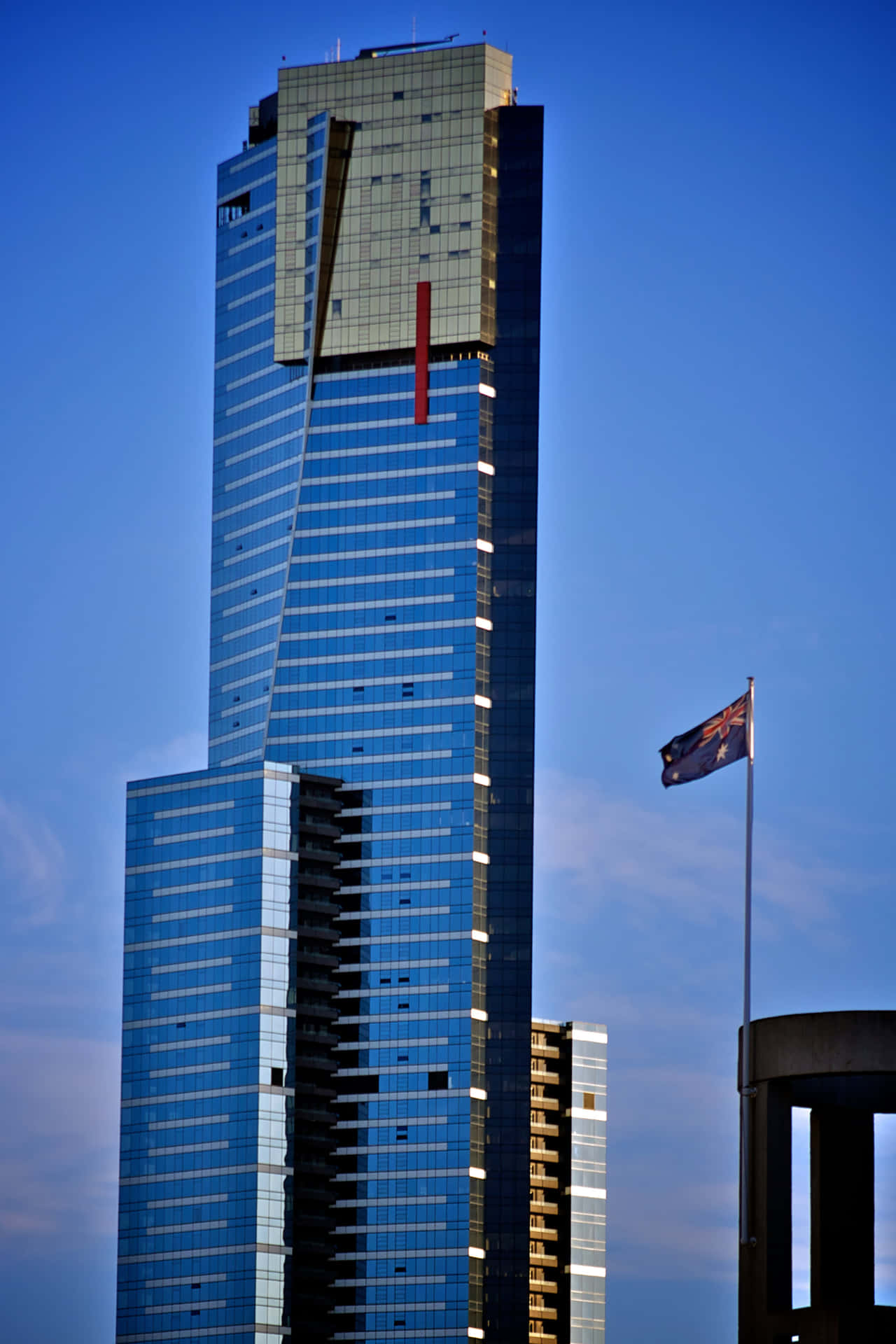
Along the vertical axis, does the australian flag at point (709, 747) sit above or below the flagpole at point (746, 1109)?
above

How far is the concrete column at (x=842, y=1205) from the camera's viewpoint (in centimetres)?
9375

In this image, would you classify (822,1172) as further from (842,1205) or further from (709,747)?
(709,747)

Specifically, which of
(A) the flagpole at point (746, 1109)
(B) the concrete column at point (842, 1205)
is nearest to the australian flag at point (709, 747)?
(A) the flagpole at point (746, 1109)

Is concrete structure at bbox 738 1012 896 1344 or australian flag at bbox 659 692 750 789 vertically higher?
australian flag at bbox 659 692 750 789

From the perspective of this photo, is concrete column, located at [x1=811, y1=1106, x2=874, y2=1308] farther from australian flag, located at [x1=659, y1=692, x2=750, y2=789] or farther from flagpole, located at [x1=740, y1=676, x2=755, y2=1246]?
australian flag, located at [x1=659, y1=692, x2=750, y2=789]

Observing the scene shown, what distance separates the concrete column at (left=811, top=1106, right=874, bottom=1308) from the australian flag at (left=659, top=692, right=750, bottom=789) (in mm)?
13835

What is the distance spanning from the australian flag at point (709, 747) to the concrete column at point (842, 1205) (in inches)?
545

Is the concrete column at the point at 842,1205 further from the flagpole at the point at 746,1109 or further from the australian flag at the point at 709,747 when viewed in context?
the australian flag at the point at 709,747

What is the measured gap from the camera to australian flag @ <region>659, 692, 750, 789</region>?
101 m

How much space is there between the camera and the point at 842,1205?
94.3 m

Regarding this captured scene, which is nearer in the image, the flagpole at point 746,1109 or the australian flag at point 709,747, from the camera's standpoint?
the flagpole at point 746,1109

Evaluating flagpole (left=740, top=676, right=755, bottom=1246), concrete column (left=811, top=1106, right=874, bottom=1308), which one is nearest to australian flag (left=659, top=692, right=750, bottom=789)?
flagpole (left=740, top=676, right=755, bottom=1246)

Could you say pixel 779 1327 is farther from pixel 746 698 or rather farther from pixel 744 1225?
pixel 746 698

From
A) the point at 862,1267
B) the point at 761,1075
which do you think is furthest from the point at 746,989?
the point at 862,1267
